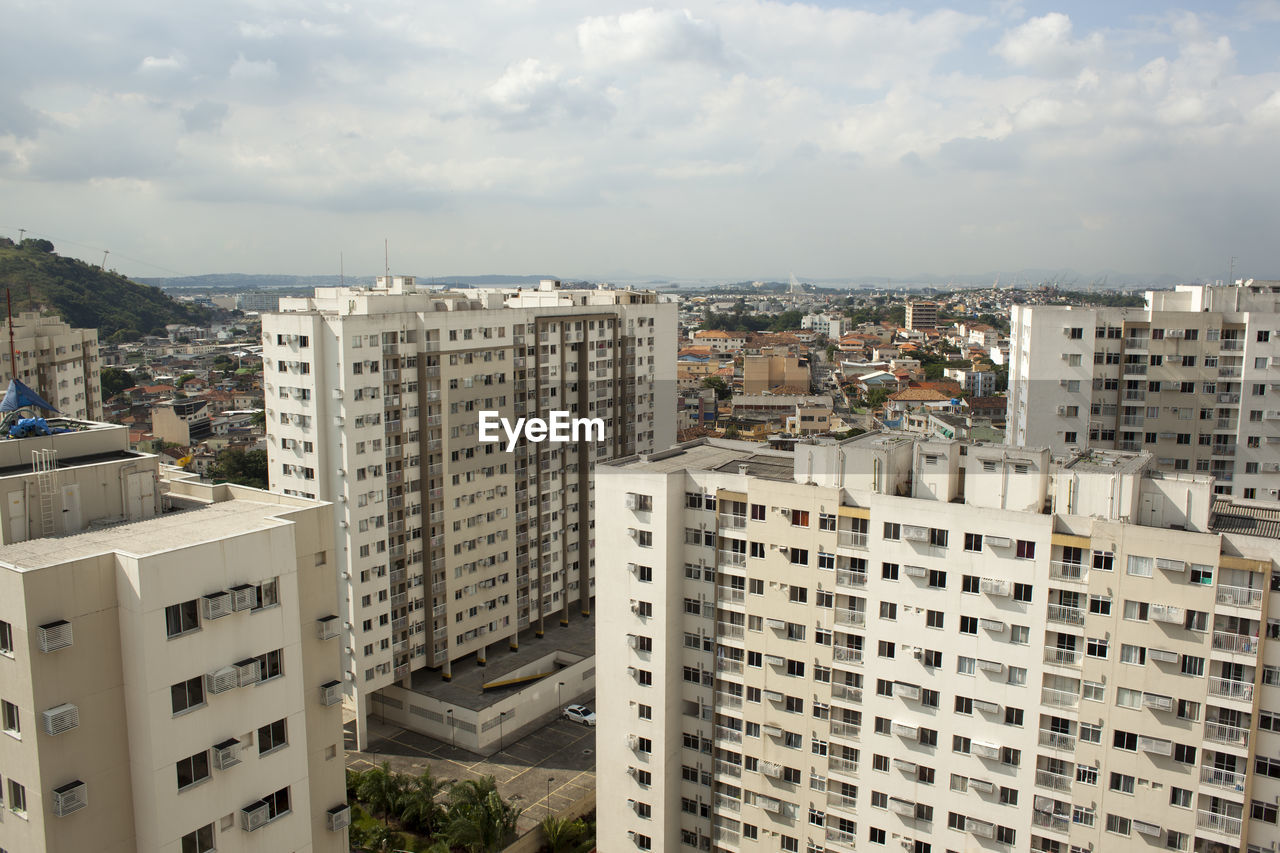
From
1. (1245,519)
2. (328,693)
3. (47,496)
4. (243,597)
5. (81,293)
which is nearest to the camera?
(243,597)

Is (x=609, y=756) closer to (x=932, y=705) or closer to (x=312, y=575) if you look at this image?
(x=932, y=705)

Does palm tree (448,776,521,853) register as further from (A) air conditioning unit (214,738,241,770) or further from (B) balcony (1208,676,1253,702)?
(B) balcony (1208,676,1253,702)

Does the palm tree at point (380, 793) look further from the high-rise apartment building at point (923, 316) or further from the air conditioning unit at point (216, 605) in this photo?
the high-rise apartment building at point (923, 316)

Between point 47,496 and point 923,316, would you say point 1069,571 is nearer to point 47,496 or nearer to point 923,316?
point 47,496

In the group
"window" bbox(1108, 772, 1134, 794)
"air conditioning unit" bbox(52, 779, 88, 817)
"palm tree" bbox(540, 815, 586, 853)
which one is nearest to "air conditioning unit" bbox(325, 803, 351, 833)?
"air conditioning unit" bbox(52, 779, 88, 817)

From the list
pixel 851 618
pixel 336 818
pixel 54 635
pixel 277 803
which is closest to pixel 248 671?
pixel 277 803

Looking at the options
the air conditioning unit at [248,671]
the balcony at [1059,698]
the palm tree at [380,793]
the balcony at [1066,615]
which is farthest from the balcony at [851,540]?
the palm tree at [380,793]

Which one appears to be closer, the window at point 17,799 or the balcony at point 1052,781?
the window at point 17,799
